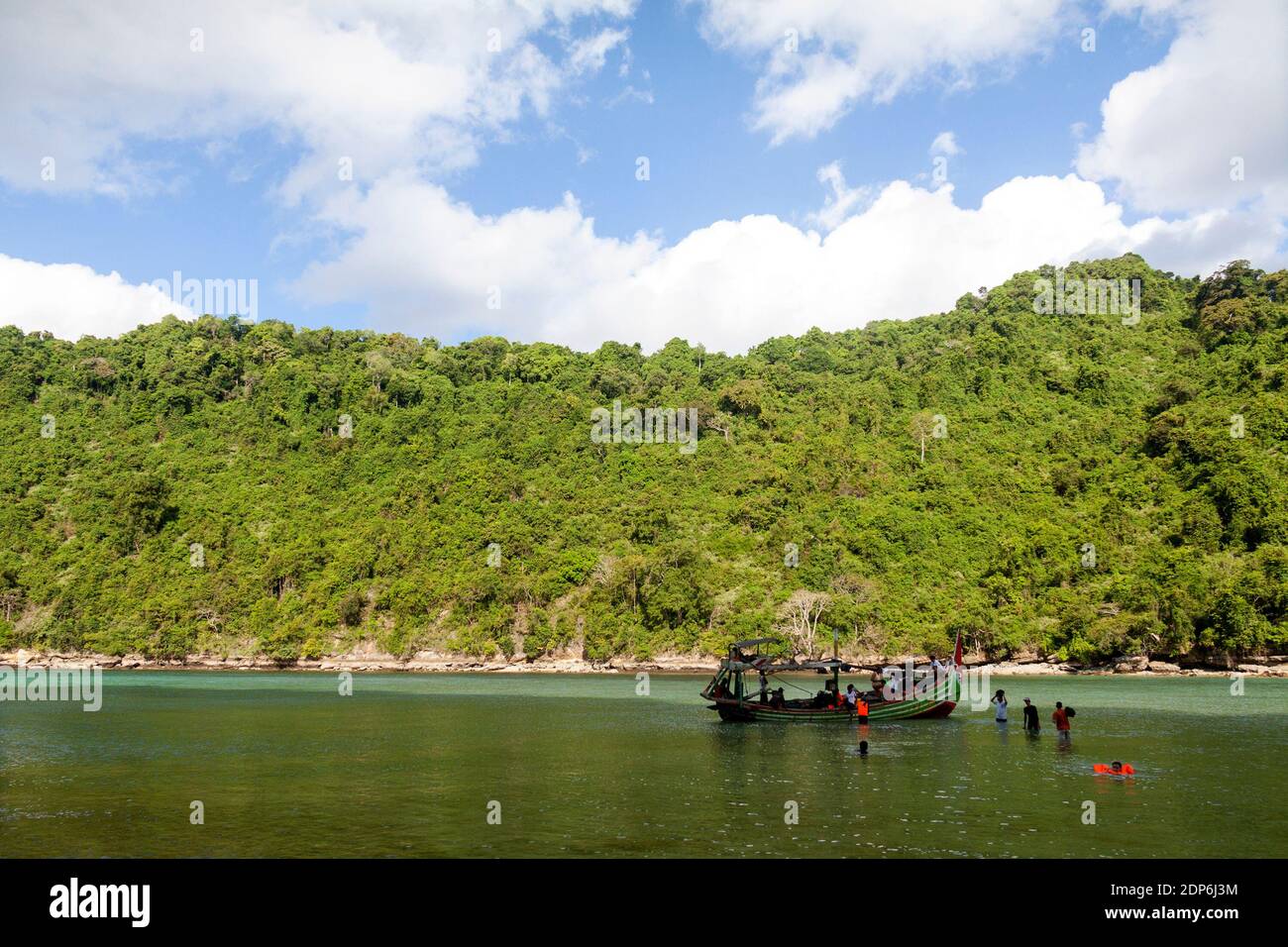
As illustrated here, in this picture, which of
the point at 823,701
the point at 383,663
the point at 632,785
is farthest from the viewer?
the point at 383,663

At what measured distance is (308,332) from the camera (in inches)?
6722

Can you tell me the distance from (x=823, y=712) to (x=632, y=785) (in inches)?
721

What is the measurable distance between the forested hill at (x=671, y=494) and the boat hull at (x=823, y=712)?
43.0 m

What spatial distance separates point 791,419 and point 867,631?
51672 millimetres

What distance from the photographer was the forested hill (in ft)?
282

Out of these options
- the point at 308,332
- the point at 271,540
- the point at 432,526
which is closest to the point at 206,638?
the point at 271,540

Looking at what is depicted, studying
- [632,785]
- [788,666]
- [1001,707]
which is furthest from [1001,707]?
[632,785]

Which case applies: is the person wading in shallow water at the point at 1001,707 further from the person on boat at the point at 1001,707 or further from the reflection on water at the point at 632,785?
the reflection on water at the point at 632,785

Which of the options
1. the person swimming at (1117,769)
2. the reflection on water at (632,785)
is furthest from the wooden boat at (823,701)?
the person swimming at (1117,769)

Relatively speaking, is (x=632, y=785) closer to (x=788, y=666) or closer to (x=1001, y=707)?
(x=788, y=666)

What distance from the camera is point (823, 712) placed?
42.0 m

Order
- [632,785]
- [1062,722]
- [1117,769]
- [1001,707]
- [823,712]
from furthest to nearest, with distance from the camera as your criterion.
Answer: [823,712] → [1001,707] → [1062,722] → [1117,769] → [632,785]

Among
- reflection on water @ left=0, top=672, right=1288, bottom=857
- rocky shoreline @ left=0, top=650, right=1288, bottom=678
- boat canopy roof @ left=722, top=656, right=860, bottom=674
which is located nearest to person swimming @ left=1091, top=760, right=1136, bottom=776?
reflection on water @ left=0, top=672, right=1288, bottom=857

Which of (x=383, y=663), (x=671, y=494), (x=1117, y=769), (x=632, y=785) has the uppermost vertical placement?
(x=671, y=494)
